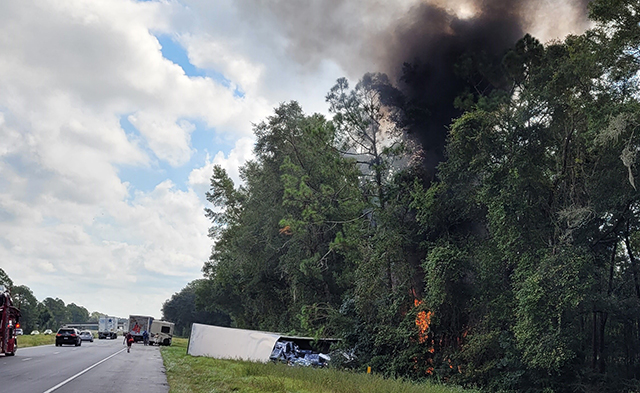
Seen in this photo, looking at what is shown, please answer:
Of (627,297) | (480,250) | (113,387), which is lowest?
(113,387)

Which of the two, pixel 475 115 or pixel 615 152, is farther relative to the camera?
pixel 475 115

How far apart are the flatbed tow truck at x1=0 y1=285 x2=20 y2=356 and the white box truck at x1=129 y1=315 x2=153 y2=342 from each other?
35742 millimetres

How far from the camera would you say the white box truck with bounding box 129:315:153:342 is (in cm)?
6469

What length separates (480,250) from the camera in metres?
26.2

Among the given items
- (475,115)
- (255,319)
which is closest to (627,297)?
(475,115)

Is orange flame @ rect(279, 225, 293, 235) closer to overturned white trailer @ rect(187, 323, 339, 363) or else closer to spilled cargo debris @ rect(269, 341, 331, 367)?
overturned white trailer @ rect(187, 323, 339, 363)

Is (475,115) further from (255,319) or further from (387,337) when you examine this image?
(255,319)

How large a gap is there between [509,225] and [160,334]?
48584 millimetres

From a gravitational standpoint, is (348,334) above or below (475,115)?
below

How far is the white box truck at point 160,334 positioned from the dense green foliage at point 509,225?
30.6m

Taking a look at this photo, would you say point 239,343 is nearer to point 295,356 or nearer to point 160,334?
point 295,356

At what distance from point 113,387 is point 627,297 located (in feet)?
71.0

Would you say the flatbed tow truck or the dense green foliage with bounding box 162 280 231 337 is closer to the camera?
the flatbed tow truck

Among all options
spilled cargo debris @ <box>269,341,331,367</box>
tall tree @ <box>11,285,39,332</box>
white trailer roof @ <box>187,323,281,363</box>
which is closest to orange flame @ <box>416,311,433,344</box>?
spilled cargo debris @ <box>269,341,331,367</box>
